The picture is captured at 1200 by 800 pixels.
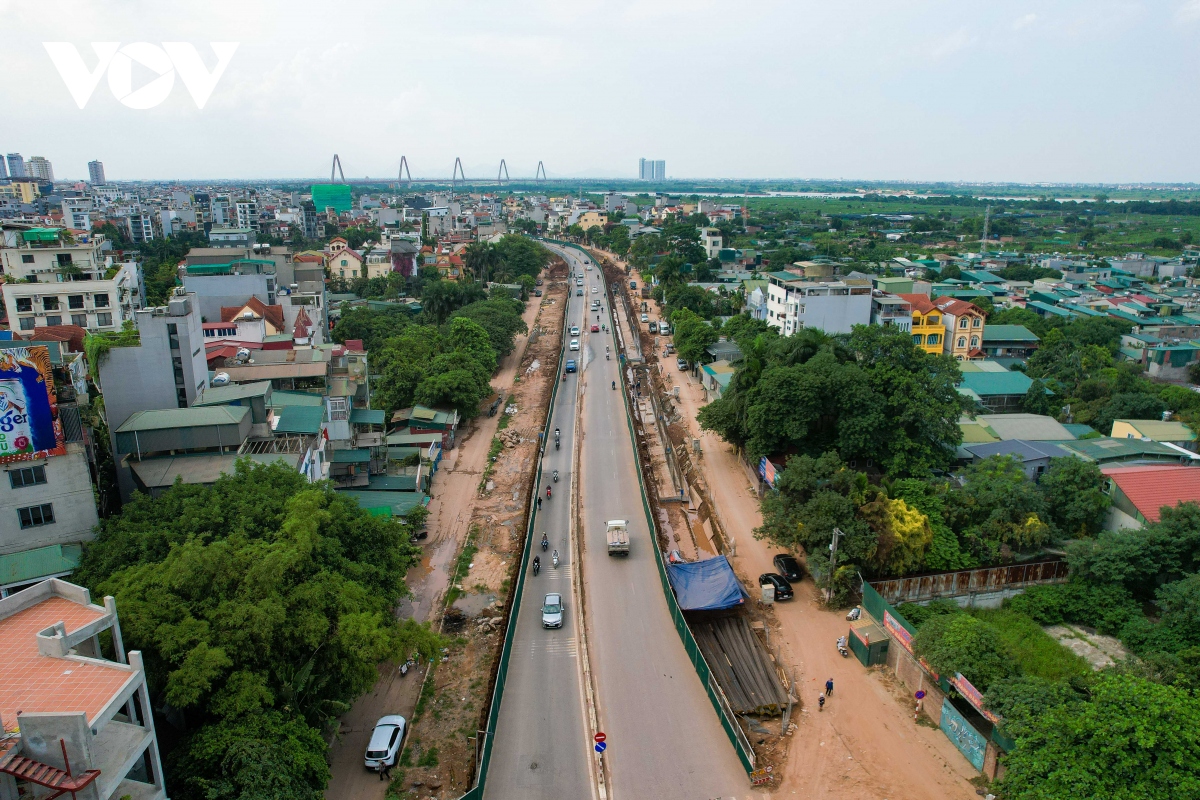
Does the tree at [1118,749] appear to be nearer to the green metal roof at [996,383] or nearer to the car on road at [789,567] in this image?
the car on road at [789,567]

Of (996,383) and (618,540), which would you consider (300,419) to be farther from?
(996,383)

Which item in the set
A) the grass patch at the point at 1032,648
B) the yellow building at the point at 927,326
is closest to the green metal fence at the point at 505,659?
the grass patch at the point at 1032,648

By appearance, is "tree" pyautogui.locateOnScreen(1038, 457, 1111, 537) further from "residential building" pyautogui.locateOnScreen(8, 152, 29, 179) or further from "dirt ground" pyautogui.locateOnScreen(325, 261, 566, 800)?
"residential building" pyautogui.locateOnScreen(8, 152, 29, 179)

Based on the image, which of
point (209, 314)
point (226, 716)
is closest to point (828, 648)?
point (226, 716)

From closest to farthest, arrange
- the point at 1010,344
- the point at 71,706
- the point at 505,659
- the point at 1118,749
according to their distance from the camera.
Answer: the point at 71,706 < the point at 1118,749 < the point at 505,659 < the point at 1010,344

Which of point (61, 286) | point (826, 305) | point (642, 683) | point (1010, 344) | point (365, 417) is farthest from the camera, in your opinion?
point (1010, 344)

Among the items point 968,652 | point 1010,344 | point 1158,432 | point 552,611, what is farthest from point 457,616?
point 1010,344

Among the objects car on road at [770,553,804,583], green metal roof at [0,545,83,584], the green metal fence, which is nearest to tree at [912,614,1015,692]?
car on road at [770,553,804,583]
